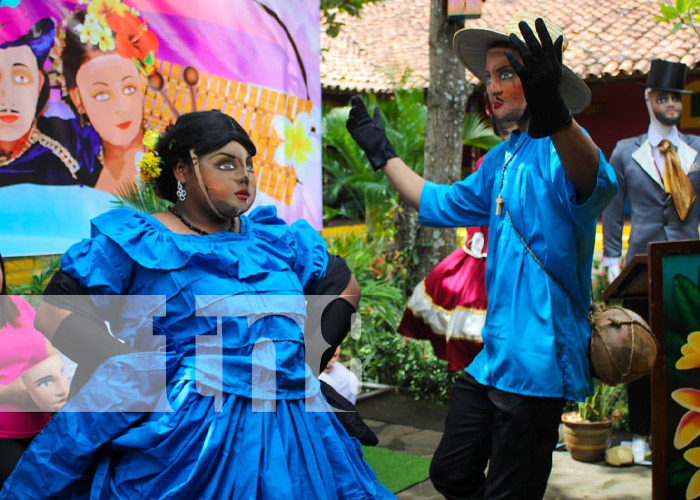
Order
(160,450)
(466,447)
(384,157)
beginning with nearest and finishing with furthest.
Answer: (160,450) < (466,447) < (384,157)

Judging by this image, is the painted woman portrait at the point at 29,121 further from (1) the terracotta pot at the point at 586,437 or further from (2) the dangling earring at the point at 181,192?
(1) the terracotta pot at the point at 586,437

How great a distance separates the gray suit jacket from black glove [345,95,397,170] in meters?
2.54

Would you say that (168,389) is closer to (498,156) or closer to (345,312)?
(345,312)

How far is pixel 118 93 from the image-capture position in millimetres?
4539

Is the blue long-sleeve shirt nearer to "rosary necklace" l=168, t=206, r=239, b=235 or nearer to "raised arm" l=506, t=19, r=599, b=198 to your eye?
"raised arm" l=506, t=19, r=599, b=198

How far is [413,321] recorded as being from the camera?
213 inches

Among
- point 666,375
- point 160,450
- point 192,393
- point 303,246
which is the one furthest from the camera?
point 666,375

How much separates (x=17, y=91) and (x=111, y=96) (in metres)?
0.53

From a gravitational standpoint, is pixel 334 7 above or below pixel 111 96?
above

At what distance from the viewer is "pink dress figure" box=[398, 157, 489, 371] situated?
199 inches

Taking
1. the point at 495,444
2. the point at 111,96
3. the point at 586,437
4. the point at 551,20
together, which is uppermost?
the point at 551,20

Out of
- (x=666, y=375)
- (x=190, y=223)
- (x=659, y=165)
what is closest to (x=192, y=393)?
(x=190, y=223)

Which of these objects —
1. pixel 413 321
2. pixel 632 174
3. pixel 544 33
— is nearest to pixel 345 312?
pixel 544 33

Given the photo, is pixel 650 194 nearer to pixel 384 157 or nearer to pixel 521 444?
pixel 384 157
